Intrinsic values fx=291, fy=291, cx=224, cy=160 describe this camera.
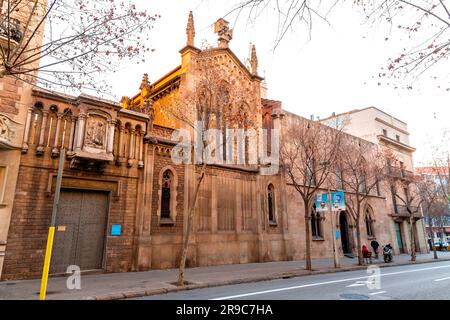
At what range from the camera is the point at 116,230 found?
47.9ft

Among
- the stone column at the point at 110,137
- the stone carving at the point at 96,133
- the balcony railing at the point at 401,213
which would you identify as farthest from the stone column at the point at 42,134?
the balcony railing at the point at 401,213

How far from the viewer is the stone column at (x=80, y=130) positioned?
44.0 ft

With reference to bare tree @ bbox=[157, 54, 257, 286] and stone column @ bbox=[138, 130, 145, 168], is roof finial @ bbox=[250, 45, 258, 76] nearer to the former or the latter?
bare tree @ bbox=[157, 54, 257, 286]

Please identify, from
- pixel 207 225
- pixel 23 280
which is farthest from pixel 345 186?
pixel 23 280

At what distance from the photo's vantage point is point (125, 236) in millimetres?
14836

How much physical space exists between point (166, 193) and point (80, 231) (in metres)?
4.98

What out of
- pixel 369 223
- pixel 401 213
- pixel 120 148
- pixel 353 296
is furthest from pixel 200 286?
pixel 401 213

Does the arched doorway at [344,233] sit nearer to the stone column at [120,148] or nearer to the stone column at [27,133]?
the stone column at [120,148]

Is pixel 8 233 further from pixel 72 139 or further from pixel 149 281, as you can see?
pixel 149 281

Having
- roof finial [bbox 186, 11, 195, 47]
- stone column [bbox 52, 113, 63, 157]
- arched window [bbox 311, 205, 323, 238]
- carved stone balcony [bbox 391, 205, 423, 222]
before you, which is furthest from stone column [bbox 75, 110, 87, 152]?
carved stone balcony [bbox 391, 205, 423, 222]

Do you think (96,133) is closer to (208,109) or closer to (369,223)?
(208,109)

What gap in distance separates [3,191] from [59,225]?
270 cm

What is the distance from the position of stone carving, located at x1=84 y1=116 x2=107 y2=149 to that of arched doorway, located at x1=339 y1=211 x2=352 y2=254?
23361 millimetres

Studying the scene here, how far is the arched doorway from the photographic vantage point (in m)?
28.1
